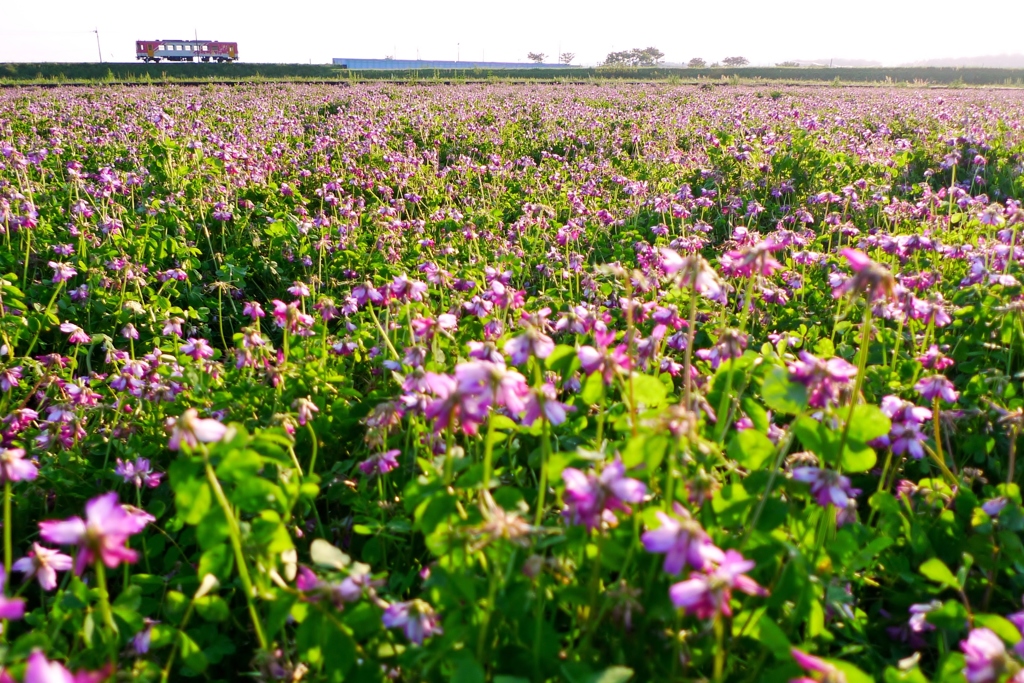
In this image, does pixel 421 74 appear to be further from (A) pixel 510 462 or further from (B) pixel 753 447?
(B) pixel 753 447

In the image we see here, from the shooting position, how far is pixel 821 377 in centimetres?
138

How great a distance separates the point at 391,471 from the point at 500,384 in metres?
1.15

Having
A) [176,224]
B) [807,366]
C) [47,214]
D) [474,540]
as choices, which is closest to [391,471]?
[474,540]

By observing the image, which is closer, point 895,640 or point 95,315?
point 895,640

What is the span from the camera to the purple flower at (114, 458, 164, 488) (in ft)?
7.72

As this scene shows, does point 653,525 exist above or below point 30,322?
above

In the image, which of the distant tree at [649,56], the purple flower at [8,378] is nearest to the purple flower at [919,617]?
the purple flower at [8,378]

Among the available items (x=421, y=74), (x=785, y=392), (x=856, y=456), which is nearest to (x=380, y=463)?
(x=785, y=392)

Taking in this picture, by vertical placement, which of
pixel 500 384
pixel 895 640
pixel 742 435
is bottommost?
pixel 895 640

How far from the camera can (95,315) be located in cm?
428

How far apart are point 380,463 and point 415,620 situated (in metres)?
0.73

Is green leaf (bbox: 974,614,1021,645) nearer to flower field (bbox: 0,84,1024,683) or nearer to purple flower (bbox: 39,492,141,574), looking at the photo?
flower field (bbox: 0,84,1024,683)

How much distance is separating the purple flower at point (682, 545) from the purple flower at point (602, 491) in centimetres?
8

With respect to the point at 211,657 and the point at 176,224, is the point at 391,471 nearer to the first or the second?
the point at 211,657
